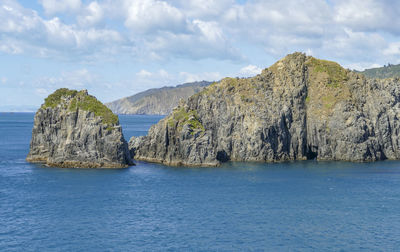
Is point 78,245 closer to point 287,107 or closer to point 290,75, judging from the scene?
point 287,107

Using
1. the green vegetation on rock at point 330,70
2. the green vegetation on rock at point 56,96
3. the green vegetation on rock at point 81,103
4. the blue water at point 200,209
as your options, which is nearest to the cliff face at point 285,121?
the green vegetation on rock at point 330,70

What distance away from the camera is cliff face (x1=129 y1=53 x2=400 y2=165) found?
424 ft

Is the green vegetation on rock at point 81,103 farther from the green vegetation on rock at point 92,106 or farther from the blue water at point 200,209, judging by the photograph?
the blue water at point 200,209

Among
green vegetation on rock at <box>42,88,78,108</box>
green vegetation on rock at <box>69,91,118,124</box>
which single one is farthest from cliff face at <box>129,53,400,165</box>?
green vegetation on rock at <box>42,88,78,108</box>

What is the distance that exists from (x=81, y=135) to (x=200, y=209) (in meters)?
54.7

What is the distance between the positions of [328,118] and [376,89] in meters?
21.2

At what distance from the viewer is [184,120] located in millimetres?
128250

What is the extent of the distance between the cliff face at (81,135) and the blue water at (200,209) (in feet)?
21.0

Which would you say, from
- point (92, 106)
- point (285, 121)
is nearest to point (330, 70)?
point (285, 121)

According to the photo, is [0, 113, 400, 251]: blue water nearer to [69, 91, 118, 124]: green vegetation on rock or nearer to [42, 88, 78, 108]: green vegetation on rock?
[69, 91, 118, 124]: green vegetation on rock

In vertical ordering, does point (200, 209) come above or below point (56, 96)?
below

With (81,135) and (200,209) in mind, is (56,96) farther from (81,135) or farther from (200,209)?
(200,209)

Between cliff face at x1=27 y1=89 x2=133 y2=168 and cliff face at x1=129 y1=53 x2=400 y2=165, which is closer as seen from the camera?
cliff face at x1=27 y1=89 x2=133 y2=168

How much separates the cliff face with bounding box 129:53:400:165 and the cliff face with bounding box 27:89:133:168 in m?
17.0
